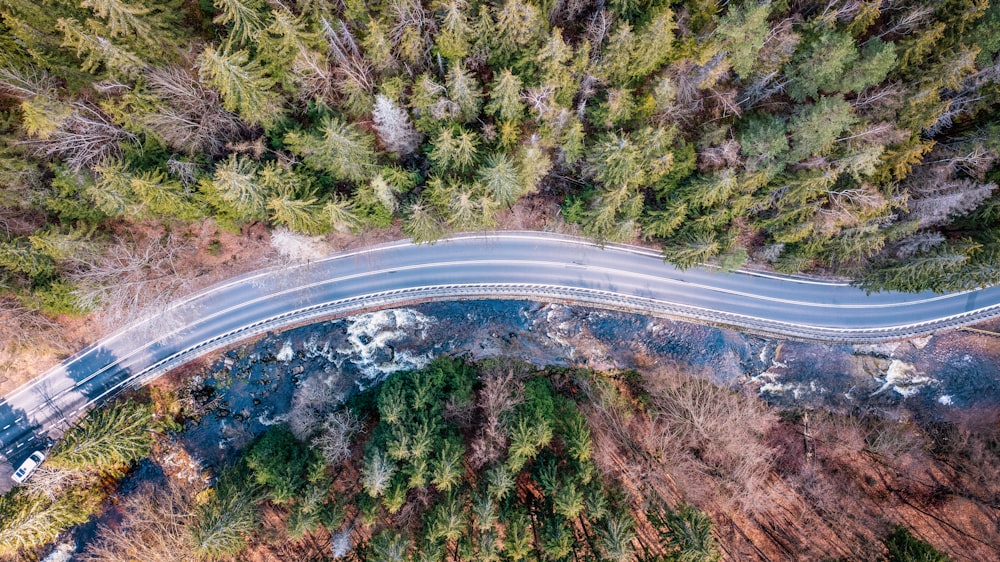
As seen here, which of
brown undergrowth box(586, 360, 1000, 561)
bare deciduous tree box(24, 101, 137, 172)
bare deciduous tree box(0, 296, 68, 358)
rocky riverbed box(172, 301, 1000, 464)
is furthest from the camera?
rocky riverbed box(172, 301, 1000, 464)

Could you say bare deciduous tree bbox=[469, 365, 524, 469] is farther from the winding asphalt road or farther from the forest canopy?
the forest canopy

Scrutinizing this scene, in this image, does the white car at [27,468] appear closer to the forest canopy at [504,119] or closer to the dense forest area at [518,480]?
the dense forest area at [518,480]

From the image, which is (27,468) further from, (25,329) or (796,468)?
(796,468)

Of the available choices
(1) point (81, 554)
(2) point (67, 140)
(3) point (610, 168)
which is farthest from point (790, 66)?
(1) point (81, 554)

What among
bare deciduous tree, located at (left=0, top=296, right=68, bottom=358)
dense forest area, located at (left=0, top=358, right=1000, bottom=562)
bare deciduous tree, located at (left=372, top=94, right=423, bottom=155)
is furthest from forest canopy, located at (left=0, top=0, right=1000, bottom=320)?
dense forest area, located at (left=0, top=358, right=1000, bottom=562)

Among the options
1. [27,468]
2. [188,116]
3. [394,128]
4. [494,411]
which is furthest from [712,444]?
[27,468]

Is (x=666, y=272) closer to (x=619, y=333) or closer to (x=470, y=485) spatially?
(x=619, y=333)

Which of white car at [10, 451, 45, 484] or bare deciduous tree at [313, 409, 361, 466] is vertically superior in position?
bare deciduous tree at [313, 409, 361, 466]
